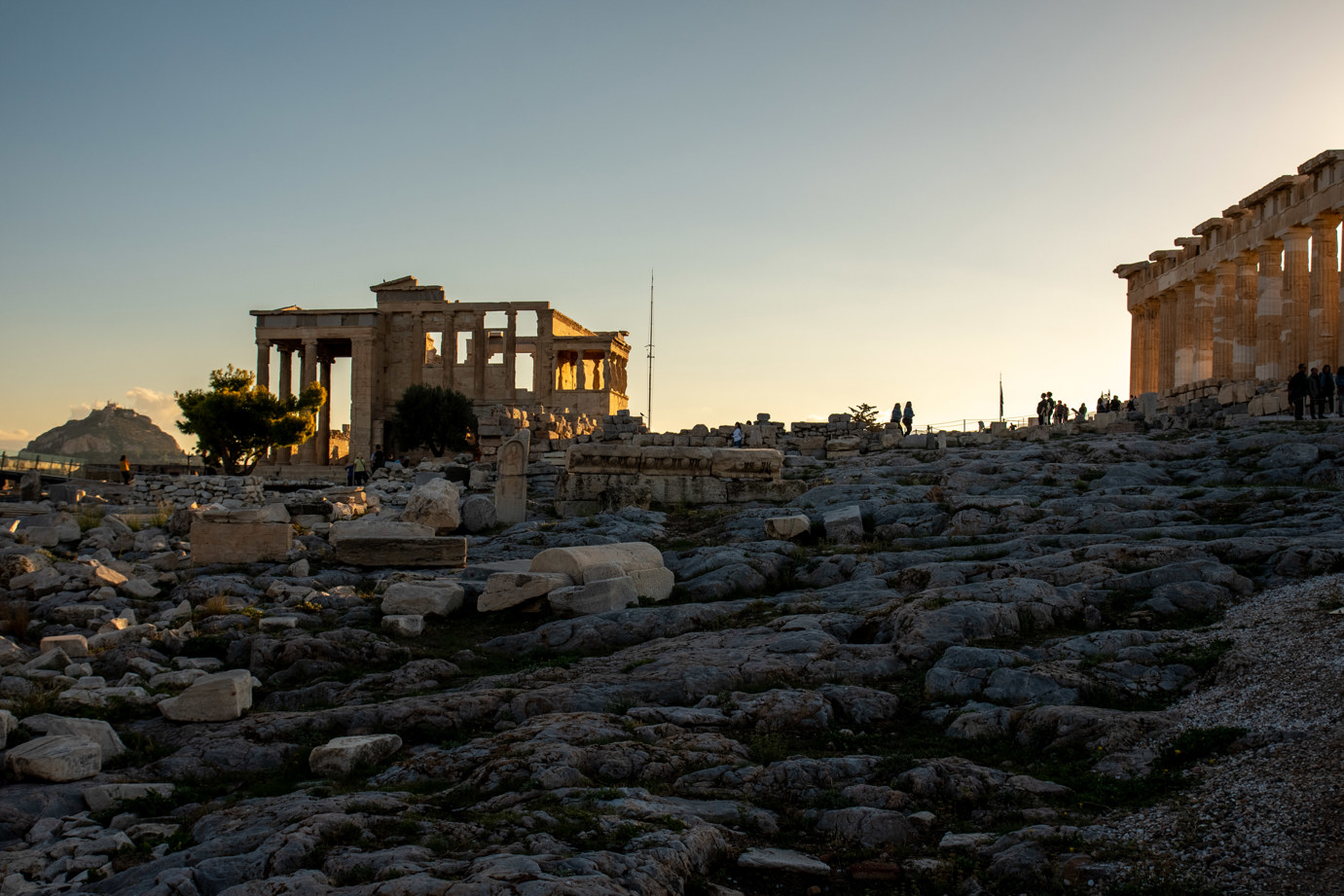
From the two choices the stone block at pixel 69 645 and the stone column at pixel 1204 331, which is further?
the stone column at pixel 1204 331

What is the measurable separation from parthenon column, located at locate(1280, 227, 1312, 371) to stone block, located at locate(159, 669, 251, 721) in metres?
35.8

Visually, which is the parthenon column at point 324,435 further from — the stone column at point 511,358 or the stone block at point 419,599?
the stone block at point 419,599

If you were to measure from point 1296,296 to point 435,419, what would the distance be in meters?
37.8

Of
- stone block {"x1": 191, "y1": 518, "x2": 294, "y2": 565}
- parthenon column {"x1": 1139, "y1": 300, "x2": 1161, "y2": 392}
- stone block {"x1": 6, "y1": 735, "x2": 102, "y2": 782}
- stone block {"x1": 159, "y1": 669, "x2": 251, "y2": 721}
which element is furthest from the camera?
parthenon column {"x1": 1139, "y1": 300, "x2": 1161, "y2": 392}

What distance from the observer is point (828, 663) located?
31.4 ft

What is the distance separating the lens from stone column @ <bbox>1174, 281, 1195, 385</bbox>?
4338cm

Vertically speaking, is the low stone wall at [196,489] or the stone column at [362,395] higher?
the stone column at [362,395]

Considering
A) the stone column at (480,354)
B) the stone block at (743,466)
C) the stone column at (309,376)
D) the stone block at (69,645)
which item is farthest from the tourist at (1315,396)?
the stone column at (309,376)

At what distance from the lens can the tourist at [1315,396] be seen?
26094 millimetres

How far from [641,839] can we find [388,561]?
11.2m

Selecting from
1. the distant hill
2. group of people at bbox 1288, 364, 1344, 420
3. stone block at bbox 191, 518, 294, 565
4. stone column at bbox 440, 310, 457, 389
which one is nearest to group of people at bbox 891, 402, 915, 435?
group of people at bbox 1288, 364, 1344, 420

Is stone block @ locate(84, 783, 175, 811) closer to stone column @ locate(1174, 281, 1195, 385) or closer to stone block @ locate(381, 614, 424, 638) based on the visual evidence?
stone block @ locate(381, 614, 424, 638)

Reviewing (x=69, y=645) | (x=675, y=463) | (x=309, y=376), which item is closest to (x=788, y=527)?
(x=675, y=463)

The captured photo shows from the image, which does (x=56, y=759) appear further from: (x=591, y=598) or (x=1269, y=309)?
(x=1269, y=309)
